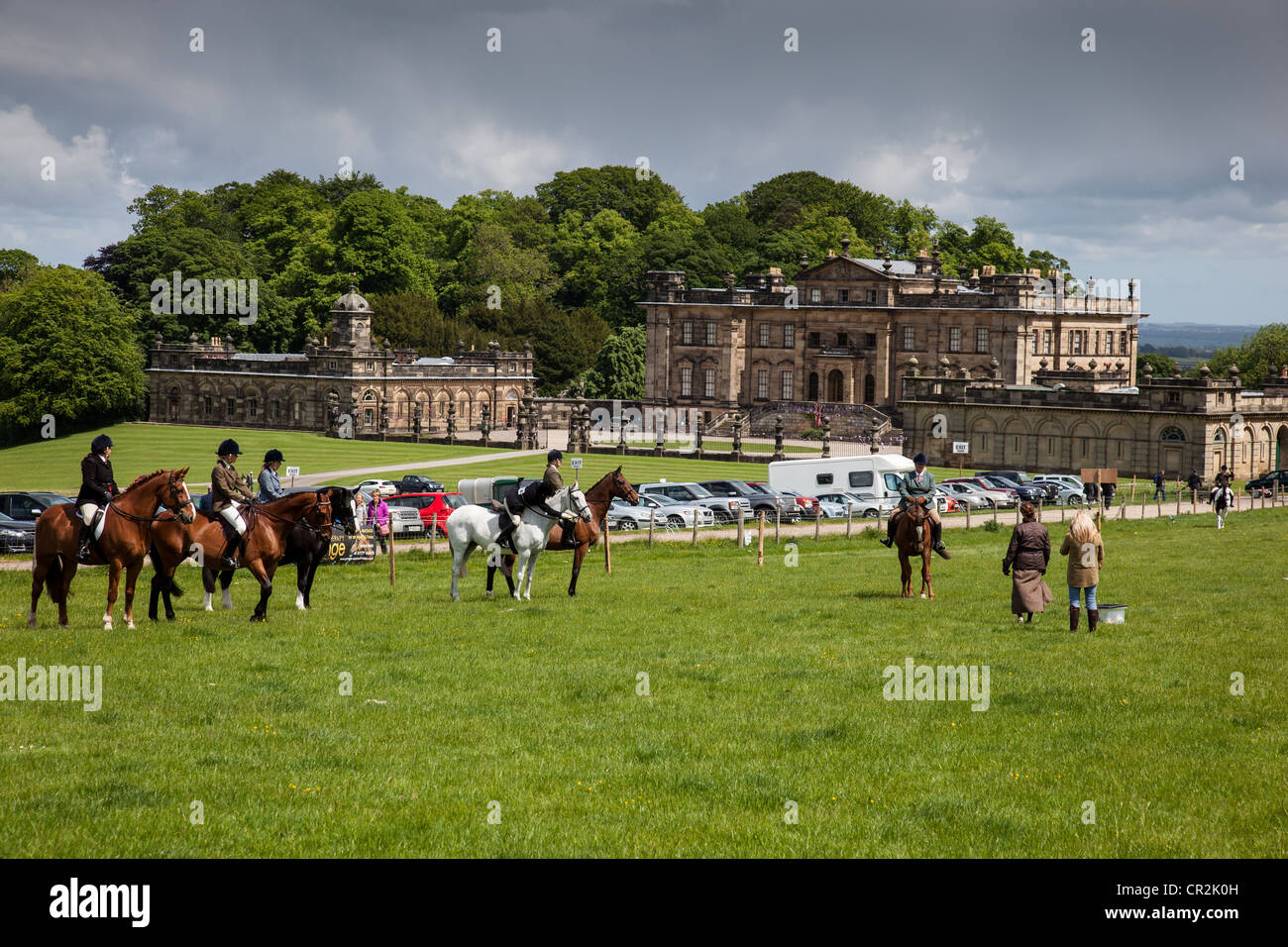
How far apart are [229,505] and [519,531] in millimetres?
4517

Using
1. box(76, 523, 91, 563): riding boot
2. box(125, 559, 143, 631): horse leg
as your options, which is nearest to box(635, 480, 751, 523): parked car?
box(125, 559, 143, 631): horse leg

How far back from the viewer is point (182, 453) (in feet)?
260

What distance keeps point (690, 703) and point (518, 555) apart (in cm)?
983

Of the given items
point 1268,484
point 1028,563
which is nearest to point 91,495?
point 1028,563

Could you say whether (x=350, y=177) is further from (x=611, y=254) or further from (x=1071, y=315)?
(x=1071, y=315)

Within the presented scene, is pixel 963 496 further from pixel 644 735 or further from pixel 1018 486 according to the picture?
pixel 644 735

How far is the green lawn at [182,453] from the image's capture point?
68125mm

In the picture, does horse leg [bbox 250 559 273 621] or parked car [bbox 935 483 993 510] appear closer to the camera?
horse leg [bbox 250 559 273 621]

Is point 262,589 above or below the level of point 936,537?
below

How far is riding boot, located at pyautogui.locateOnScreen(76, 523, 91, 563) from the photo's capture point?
19.8 meters

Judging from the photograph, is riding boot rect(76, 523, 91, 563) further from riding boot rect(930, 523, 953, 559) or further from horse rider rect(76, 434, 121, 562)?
riding boot rect(930, 523, 953, 559)

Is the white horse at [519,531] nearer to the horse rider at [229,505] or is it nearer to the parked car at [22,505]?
the horse rider at [229,505]

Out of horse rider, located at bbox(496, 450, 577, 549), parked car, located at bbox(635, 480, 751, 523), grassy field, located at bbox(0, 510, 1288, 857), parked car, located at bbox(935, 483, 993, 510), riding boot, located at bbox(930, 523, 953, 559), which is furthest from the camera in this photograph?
parked car, located at bbox(935, 483, 993, 510)

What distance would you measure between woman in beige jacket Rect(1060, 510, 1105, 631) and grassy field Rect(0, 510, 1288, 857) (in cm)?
48
